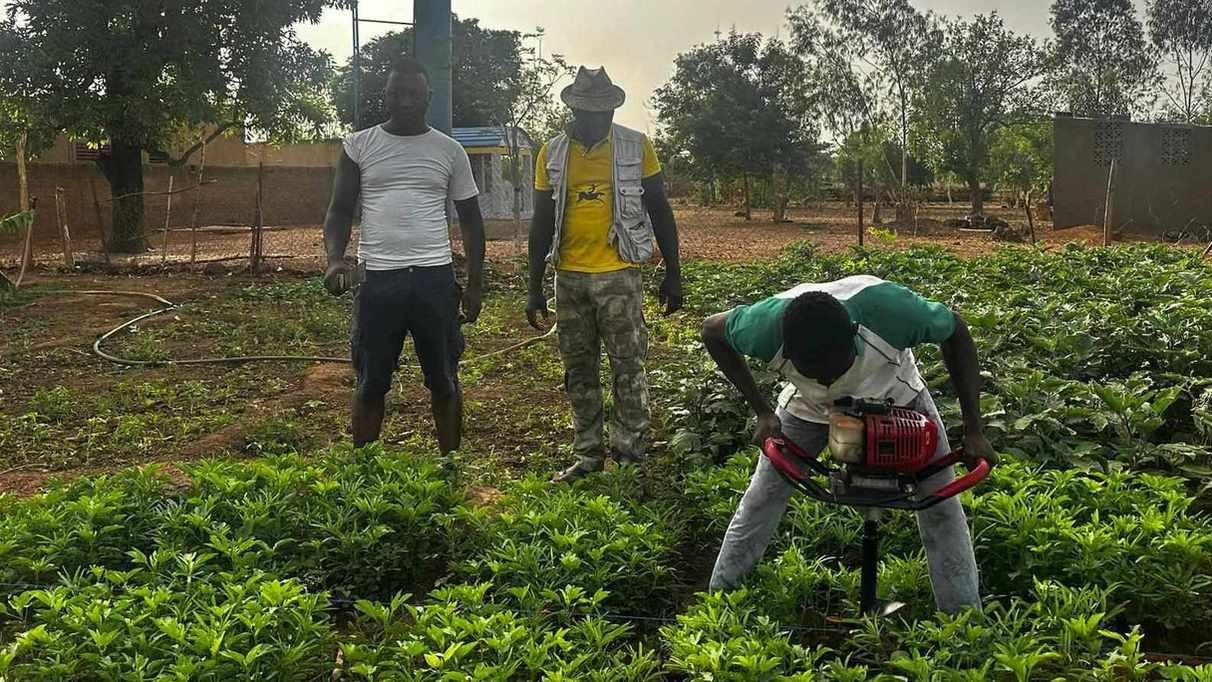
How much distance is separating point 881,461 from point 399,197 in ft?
9.18

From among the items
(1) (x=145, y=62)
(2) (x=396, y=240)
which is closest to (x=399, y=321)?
(2) (x=396, y=240)

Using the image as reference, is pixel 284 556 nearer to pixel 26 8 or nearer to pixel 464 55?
pixel 26 8

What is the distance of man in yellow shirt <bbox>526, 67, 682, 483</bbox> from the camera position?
15.9 feet

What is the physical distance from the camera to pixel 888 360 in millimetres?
2947

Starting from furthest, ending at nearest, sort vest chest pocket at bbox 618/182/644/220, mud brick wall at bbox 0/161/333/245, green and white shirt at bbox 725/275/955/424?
1. mud brick wall at bbox 0/161/333/245
2. vest chest pocket at bbox 618/182/644/220
3. green and white shirt at bbox 725/275/955/424

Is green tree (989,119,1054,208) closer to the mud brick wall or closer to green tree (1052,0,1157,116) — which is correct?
green tree (1052,0,1157,116)

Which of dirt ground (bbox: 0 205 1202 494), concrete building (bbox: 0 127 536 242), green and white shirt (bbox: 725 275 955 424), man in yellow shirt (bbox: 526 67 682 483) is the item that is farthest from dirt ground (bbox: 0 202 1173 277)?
green and white shirt (bbox: 725 275 955 424)

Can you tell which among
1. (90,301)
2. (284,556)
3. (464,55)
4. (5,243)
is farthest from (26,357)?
(464,55)

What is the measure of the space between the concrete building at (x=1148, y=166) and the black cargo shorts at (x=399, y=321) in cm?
2057

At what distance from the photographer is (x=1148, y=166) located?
22125mm

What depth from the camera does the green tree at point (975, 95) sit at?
31.6 metres

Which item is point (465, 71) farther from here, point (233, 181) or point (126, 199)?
point (126, 199)

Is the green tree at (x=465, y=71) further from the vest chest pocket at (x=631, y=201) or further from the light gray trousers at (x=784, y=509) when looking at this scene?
the light gray trousers at (x=784, y=509)

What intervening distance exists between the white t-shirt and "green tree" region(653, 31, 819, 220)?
28.0 metres
